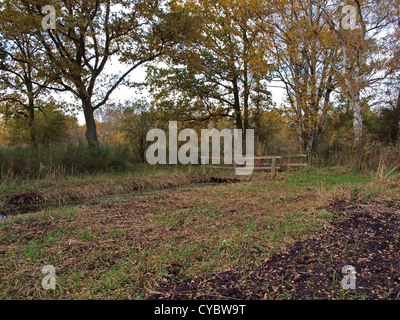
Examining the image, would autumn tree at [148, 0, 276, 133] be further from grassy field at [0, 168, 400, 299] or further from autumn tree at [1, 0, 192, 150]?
grassy field at [0, 168, 400, 299]

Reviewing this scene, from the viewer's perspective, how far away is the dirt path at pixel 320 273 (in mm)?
2232

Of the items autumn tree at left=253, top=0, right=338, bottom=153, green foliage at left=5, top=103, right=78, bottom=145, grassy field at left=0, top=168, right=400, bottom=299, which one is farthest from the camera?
green foliage at left=5, top=103, right=78, bottom=145

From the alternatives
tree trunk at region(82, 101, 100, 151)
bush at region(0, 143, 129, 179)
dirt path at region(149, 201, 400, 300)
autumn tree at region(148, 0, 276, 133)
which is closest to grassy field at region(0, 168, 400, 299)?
dirt path at region(149, 201, 400, 300)

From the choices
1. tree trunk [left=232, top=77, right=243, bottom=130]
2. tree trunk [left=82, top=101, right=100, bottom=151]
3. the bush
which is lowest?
the bush

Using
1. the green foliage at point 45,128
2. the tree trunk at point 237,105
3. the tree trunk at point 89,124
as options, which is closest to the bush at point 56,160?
the tree trunk at point 89,124

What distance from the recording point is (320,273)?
2486mm

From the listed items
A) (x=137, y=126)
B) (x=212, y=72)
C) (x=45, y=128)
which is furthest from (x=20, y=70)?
(x=212, y=72)

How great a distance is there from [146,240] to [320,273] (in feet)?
7.14

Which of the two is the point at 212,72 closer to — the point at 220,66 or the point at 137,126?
the point at 220,66

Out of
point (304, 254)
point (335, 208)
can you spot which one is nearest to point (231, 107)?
point (335, 208)

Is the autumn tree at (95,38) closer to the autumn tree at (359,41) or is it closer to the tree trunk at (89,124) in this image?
the tree trunk at (89,124)

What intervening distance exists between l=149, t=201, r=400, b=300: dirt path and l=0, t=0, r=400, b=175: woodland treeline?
7.06 m

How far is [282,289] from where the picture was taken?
231cm

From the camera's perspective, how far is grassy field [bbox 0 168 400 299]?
2.63 metres
